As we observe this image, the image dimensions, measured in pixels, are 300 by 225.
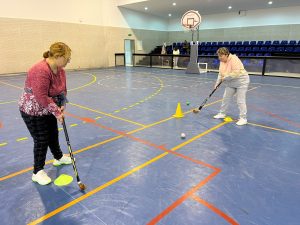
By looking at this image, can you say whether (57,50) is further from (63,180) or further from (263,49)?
(263,49)

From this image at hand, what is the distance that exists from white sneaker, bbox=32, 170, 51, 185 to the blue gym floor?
0.20ft

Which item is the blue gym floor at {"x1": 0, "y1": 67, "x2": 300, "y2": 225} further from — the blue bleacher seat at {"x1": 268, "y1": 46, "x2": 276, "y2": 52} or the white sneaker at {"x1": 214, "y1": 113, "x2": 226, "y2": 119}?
the blue bleacher seat at {"x1": 268, "y1": 46, "x2": 276, "y2": 52}

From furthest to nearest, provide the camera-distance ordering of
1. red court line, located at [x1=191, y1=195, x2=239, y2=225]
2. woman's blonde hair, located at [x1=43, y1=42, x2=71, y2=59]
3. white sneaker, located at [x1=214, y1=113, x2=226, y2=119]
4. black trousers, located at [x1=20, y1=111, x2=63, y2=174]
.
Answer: white sneaker, located at [x1=214, y1=113, x2=226, y2=119] → black trousers, located at [x1=20, y1=111, x2=63, y2=174] → woman's blonde hair, located at [x1=43, y1=42, x2=71, y2=59] → red court line, located at [x1=191, y1=195, x2=239, y2=225]

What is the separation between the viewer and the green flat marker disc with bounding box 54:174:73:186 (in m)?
2.79

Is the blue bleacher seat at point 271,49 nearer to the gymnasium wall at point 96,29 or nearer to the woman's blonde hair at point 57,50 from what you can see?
the gymnasium wall at point 96,29

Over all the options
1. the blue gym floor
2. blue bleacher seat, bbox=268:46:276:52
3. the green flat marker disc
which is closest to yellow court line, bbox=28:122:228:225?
the blue gym floor

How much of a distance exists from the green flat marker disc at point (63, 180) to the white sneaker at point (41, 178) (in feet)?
0.31

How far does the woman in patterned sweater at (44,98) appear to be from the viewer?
2.31m

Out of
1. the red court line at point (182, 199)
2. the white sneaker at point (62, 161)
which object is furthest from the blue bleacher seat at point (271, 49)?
the white sneaker at point (62, 161)

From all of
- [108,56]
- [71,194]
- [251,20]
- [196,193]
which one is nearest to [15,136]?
[71,194]

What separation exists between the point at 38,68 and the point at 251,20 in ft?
63.4

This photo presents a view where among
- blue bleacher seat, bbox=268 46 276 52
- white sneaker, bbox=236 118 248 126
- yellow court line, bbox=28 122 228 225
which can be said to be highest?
blue bleacher seat, bbox=268 46 276 52

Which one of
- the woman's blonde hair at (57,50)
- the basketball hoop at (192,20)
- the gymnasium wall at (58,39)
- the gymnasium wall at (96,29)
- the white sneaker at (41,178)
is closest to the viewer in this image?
the woman's blonde hair at (57,50)

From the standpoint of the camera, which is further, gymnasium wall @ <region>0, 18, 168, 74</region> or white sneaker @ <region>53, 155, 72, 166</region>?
gymnasium wall @ <region>0, 18, 168, 74</region>
